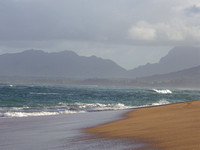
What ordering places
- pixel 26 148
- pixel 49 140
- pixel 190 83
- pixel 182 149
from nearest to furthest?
pixel 182 149, pixel 26 148, pixel 49 140, pixel 190 83

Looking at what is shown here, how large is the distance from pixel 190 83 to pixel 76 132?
180 metres

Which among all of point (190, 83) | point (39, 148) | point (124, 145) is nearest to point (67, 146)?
point (39, 148)

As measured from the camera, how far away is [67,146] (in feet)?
29.0

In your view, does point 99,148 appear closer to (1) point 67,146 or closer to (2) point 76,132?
(1) point 67,146

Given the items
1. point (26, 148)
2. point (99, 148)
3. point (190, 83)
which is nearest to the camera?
point (99, 148)

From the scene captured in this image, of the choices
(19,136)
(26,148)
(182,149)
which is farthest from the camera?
(19,136)

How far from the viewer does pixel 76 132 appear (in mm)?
11695

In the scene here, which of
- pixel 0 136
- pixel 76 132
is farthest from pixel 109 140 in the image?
pixel 0 136

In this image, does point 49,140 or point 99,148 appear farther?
point 49,140

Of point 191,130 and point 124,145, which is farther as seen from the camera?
point 191,130

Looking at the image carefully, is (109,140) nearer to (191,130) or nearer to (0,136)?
(191,130)

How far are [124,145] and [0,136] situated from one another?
4435mm

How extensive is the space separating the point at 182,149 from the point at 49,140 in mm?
3904

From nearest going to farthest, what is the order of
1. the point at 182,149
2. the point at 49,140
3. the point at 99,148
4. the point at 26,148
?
the point at 182,149 → the point at 99,148 → the point at 26,148 → the point at 49,140
